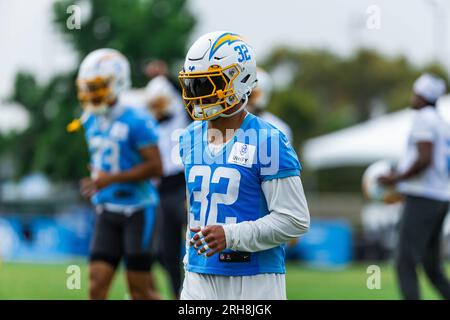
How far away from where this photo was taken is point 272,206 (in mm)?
4590

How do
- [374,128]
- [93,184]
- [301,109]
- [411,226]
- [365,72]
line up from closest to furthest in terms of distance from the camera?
[93,184] < [411,226] < [374,128] < [301,109] < [365,72]

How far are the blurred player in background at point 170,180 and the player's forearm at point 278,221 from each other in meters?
4.57

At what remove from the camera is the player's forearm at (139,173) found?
7.19 m

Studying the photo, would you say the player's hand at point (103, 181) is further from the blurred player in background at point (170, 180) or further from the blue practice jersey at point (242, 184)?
the blue practice jersey at point (242, 184)

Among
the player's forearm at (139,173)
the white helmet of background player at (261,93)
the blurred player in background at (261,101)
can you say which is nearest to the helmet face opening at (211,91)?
the player's forearm at (139,173)

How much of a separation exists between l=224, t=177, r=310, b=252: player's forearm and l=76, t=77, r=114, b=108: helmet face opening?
316 centimetres

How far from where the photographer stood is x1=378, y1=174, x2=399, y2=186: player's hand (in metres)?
8.47

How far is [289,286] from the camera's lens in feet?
41.9

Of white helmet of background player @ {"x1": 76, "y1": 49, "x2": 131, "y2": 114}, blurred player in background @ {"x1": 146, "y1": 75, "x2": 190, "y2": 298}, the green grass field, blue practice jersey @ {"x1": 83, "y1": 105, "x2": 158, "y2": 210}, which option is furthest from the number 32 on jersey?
→ the green grass field

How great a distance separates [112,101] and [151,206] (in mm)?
921

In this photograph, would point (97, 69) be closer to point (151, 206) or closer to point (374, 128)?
point (151, 206)

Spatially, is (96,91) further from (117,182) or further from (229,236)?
(229,236)

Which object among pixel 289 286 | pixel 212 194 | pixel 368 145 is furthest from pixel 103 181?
pixel 368 145
